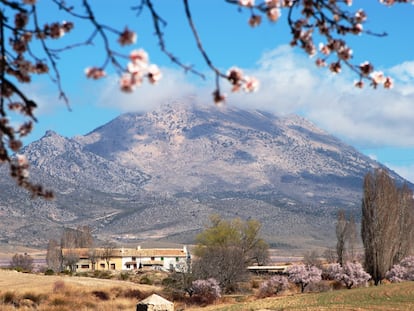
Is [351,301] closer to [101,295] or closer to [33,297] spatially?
[101,295]

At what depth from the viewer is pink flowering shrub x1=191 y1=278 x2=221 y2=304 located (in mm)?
60812

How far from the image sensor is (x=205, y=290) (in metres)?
62.0

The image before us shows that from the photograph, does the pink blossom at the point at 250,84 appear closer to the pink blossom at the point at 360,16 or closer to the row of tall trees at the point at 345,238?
the pink blossom at the point at 360,16

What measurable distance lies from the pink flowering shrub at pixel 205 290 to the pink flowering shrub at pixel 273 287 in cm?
388

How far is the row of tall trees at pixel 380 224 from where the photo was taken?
2344 inches

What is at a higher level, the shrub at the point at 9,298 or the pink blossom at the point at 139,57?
the pink blossom at the point at 139,57

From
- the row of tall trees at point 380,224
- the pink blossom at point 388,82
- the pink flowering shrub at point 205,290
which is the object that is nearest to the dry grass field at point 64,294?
the pink flowering shrub at point 205,290

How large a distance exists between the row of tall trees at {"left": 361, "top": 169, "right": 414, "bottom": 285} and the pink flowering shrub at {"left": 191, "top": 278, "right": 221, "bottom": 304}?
12166 millimetres

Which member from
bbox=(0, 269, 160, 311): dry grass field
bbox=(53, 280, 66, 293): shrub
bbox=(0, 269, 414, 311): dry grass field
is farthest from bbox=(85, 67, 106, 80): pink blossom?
bbox=(53, 280, 66, 293): shrub

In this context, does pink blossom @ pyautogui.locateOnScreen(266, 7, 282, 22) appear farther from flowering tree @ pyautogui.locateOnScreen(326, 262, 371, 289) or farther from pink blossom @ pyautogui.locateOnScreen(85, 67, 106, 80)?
flowering tree @ pyautogui.locateOnScreen(326, 262, 371, 289)

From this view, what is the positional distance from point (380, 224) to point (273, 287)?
35.8 feet

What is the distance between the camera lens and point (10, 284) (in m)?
59.1

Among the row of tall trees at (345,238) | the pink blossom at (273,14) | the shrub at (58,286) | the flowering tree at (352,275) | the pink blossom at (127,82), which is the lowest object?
the shrub at (58,286)

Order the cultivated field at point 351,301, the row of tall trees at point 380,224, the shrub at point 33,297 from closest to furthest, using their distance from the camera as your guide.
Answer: the cultivated field at point 351,301, the shrub at point 33,297, the row of tall trees at point 380,224
